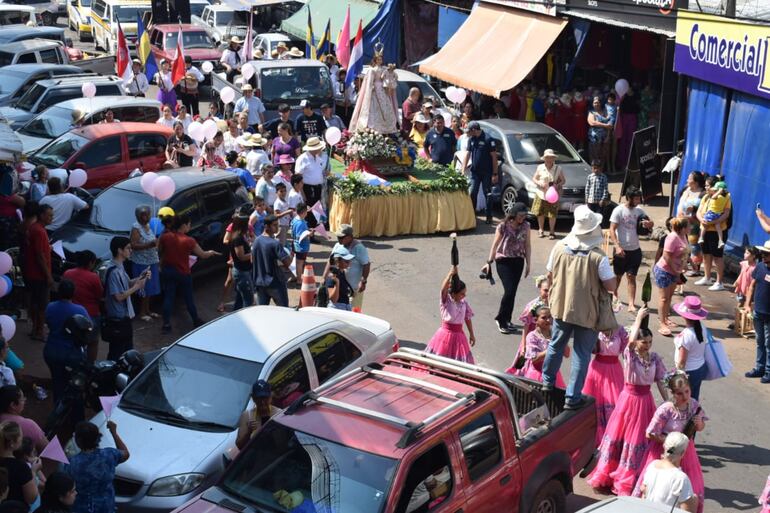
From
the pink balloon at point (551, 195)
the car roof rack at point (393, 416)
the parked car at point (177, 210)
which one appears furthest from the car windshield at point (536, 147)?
the car roof rack at point (393, 416)

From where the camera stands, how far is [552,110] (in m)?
24.6

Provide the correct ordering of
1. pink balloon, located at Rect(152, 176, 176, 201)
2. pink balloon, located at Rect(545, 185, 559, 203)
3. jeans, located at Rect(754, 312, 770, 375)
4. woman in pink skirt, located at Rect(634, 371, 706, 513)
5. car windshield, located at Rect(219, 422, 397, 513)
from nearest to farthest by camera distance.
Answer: car windshield, located at Rect(219, 422, 397, 513), woman in pink skirt, located at Rect(634, 371, 706, 513), jeans, located at Rect(754, 312, 770, 375), pink balloon, located at Rect(152, 176, 176, 201), pink balloon, located at Rect(545, 185, 559, 203)

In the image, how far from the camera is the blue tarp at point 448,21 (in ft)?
95.1

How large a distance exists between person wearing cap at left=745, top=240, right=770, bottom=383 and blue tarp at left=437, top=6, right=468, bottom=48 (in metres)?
17.6

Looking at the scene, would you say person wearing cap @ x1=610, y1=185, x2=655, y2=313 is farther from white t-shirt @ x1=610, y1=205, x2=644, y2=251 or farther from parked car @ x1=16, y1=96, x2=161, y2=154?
parked car @ x1=16, y1=96, x2=161, y2=154

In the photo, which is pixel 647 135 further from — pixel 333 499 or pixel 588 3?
pixel 333 499

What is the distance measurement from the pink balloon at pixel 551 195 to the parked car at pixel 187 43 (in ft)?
53.7

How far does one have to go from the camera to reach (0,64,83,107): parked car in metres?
24.1

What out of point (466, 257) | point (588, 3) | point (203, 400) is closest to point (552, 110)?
point (588, 3)

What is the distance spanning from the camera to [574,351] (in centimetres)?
977

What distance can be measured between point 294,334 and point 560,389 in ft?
8.30

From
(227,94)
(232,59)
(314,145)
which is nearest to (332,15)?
(232,59)

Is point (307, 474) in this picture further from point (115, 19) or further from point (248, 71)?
point (115, 19)

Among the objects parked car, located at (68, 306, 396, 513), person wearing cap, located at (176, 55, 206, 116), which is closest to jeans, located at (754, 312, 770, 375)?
parked car, located at (68, 306, 396, 513)
